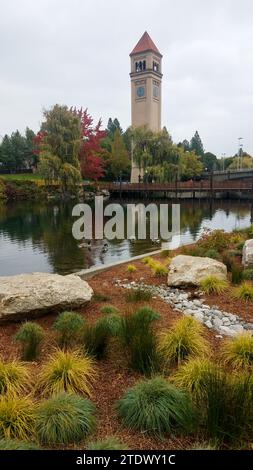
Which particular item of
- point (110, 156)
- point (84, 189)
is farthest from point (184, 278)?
point (110, 156)

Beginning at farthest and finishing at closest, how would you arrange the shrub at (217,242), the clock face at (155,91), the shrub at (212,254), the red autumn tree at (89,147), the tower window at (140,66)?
the tower window at (140,66), the clock face at (155,91), the red autumn tree at (89,147), the shrub at (217,242), the shrub at (212,254)

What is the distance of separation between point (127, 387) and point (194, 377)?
72 centimetres

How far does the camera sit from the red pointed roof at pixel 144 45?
190 ft

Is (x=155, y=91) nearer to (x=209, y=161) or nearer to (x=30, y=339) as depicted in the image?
(x=209, y=161)

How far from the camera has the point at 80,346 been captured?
442 cm

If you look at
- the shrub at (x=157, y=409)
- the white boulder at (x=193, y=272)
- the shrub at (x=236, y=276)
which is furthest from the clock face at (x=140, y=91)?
the shrub at (x=157, y=409)

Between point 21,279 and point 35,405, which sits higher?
point 21,279

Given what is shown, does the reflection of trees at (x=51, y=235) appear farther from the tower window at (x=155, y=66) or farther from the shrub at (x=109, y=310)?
the tower window at (x=155, y=66)

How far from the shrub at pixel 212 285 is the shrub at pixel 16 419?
4677 millimetres

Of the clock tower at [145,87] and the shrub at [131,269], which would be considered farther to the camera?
the clock tower at [145,87]

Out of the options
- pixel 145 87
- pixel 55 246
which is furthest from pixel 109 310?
pixel 145 87

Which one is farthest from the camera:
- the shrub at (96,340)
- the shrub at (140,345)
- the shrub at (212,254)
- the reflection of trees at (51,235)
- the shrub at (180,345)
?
the reflection of trees at (51,235)
